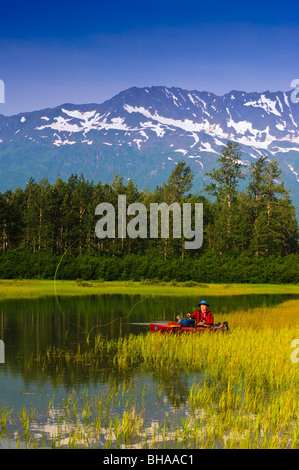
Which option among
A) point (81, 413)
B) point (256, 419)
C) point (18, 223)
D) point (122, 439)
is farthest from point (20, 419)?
point (18, 223)

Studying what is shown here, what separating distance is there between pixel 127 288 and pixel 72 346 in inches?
1640

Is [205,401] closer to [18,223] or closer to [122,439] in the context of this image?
[122,439]

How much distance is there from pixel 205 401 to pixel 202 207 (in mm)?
85525

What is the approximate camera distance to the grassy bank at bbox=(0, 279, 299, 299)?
200 ft

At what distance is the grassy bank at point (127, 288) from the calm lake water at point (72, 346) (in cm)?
881

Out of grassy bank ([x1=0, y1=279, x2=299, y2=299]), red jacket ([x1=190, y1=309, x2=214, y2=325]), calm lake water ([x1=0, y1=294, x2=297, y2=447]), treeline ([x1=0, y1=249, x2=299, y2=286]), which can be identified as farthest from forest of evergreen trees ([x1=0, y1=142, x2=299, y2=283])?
red jacket ([x1=190, y1=309, x2=214, y2=325])

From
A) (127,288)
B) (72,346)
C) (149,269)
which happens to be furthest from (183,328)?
(149,269)

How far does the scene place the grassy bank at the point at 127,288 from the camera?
6081 cm

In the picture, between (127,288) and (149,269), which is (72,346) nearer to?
(127,288)

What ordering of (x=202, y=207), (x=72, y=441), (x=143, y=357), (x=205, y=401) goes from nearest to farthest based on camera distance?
(x=72, y=441), (x=205, y=401), (x=143, y=357), (x=202, y=207)

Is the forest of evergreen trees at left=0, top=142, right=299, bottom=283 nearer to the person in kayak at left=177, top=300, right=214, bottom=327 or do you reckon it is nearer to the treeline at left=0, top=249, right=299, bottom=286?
the treeline at left=0, top=249, right=299, bottom=286

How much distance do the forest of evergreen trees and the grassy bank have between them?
415 cm

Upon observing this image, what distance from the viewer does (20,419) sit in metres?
14.9
